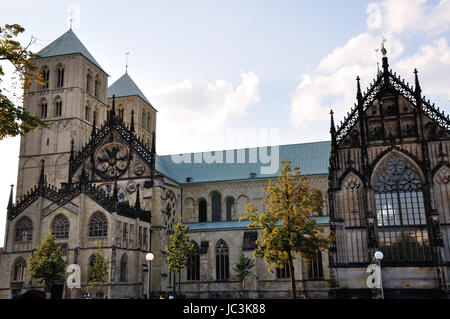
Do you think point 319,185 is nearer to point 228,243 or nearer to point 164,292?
point 228,243

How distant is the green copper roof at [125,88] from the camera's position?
7914 cm

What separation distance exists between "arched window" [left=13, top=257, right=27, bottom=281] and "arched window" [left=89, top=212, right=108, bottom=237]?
7963 mm

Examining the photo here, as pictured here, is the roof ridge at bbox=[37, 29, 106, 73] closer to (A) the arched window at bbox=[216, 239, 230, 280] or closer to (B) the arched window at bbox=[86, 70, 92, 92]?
(B) the arched window at bbox=[86, 70, 92, 92]

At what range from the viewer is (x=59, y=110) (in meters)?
62.4

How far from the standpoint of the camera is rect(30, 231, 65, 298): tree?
40.6 meters

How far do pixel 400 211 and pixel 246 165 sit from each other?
24547mm

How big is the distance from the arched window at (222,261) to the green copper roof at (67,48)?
34.2 m

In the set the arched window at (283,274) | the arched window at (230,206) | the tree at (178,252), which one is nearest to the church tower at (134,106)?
the arched window at (230,206)

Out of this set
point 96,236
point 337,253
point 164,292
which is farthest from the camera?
point 164,292

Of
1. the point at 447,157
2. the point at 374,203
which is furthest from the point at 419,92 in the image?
the point at 374,203

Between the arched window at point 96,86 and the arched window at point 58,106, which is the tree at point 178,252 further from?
the arched window at point 96,86

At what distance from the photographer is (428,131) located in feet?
139

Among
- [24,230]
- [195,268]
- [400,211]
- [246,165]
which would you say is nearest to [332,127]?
[400,211]

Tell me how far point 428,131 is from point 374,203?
28.6 feet
